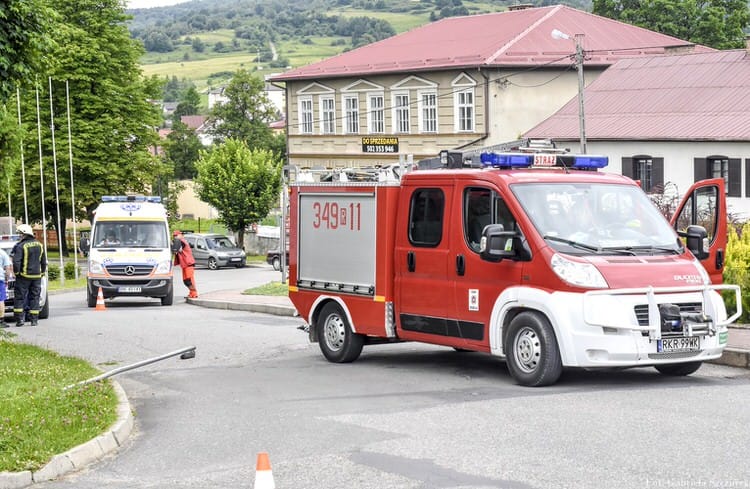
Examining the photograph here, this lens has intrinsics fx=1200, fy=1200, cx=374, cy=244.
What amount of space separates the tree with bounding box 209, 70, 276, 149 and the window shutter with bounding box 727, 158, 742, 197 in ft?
194

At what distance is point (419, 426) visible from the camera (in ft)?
32.9

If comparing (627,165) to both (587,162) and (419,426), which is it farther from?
(419,426)

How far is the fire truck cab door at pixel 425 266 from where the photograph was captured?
13227mm

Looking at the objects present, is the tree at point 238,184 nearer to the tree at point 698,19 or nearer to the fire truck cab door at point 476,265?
the tree at point 698,19

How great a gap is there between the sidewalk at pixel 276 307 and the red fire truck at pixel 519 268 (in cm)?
97

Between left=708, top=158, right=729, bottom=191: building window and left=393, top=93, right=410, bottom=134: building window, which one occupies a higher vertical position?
left=393, top=93, right=410, bottom=134: building window

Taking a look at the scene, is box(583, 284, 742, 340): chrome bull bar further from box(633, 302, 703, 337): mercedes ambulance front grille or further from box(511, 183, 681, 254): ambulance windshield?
box(511, 183, 681, 254): ambulance windshield

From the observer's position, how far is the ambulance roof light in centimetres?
1295

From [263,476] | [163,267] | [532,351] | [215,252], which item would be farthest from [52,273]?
[263,476]

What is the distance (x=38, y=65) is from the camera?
52.5 feet

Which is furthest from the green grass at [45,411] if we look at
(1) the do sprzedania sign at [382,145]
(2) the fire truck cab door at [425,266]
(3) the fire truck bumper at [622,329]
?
(1) the do sprzedania sign at [382,145]

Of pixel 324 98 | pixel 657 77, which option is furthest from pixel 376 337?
pixel 324 98

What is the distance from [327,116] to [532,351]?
157 ft

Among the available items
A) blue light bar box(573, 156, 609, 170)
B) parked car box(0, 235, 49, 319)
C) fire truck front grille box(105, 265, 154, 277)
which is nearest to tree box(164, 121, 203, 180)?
fire truck front grille box(105, 265, 154, 277)
